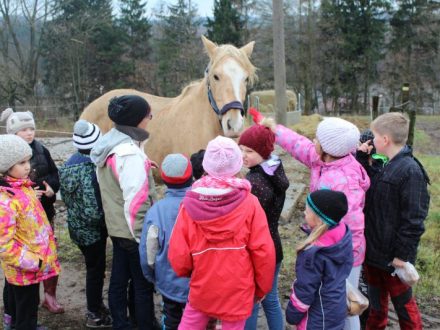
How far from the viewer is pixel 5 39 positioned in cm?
2612

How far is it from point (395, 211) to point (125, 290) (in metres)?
1.85

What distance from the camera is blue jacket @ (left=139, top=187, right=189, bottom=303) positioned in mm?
2377

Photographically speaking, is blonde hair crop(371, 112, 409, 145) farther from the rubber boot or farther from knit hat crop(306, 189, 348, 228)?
the rubber boot

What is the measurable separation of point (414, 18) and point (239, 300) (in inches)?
1278

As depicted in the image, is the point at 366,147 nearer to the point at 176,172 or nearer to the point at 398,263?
the point at 398,263

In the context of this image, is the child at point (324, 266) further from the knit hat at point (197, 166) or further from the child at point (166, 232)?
the knit hat at point (197, 166)

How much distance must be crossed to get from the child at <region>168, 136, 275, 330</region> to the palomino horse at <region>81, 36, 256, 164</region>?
52.2 inches

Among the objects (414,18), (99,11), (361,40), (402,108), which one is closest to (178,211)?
(402,108)

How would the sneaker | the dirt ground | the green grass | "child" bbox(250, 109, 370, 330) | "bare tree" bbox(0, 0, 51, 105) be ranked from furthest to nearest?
"bare tree" bbox(0, 0, 51, 105), the green grass, the dirt ground, the sneaker, "child" bbox(250, 109, 370, 330)

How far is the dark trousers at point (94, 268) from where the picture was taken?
304 centimetres

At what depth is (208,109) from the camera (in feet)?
12.9

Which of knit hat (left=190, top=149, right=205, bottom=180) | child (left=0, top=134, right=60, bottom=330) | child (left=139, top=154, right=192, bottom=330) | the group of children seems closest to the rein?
the group of children

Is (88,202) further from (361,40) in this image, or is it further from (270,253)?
(361,40)

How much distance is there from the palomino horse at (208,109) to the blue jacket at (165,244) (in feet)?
3.84
